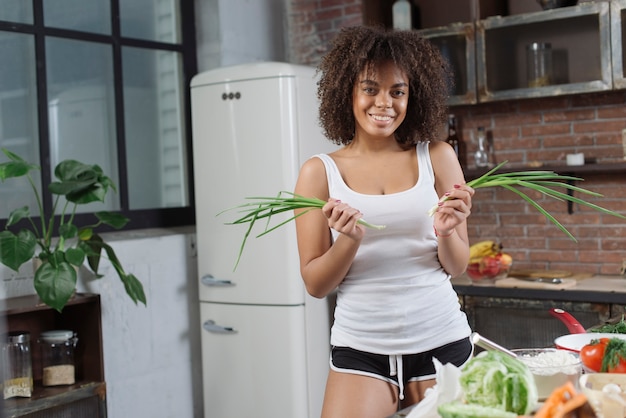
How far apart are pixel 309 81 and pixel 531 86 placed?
110cm

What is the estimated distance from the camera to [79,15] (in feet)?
13.0

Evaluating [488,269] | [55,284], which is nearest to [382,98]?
[55,284]

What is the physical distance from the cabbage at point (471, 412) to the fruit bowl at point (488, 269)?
8.93 feet

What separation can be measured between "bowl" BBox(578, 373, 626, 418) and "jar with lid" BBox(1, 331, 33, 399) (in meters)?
2.35

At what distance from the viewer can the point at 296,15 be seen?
4.95m

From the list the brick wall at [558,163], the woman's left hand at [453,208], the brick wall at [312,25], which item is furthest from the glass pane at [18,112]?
the woman's left hand at [453,208]

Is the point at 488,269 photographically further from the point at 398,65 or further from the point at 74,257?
the point at 398,65

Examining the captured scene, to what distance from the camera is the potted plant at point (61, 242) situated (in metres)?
3.10

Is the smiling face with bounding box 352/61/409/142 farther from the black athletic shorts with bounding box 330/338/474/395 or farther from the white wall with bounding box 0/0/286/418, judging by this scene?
the white wall with bounding box 0/0/286/418

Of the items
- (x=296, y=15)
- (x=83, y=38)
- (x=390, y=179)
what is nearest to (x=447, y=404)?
(x=390, y=179)

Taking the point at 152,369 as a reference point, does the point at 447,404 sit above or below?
above

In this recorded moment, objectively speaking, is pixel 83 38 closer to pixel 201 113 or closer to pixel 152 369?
pixel 201 113

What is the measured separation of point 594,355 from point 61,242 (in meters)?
2.39

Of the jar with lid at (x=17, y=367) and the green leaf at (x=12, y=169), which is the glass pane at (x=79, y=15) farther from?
the jar with lid at (x=17, y=367)
